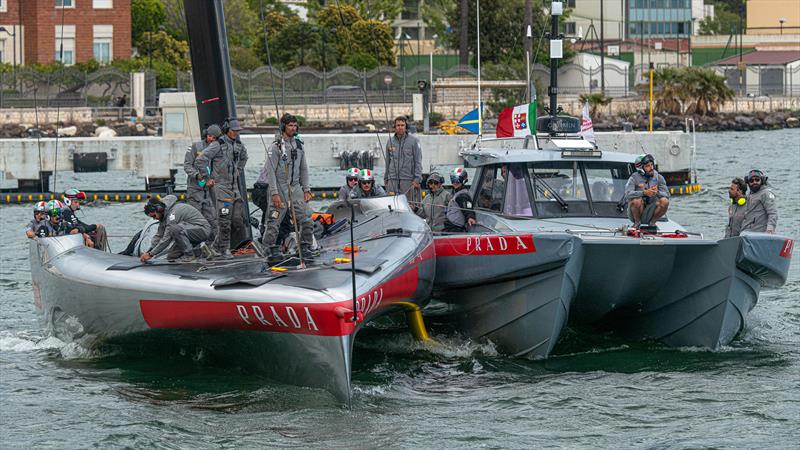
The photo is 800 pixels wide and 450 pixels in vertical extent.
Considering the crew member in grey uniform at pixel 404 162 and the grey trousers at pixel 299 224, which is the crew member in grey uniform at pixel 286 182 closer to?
the grey trousers at pixel 299 224

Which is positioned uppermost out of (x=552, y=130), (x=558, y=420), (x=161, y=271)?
(x=552, y=130)

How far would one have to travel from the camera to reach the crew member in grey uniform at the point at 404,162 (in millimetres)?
19797

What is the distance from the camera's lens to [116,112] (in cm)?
6284

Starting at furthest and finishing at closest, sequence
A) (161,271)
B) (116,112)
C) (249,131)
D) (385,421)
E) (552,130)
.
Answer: (116,112) < (249,131) < (552,130) < (161,271) < (385,421)

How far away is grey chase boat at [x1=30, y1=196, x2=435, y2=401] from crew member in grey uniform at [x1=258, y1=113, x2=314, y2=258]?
0.48 m

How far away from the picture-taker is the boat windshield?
1777 centimetres

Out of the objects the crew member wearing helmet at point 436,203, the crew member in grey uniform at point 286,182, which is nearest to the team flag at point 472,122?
the crew member wearing helmet at point 436,203

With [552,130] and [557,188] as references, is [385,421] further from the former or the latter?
[552,130]

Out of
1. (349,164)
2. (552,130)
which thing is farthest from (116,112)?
(552,130)

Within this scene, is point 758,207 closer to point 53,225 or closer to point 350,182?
point 350,182

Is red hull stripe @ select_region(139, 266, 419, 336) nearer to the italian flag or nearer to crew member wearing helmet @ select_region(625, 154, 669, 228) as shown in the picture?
crew member wearing helmet @ select_region(625, 154, 669, 228)

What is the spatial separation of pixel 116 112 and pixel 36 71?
180 inches

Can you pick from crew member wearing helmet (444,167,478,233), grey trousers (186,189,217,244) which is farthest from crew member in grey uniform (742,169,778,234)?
grey trousers (186,189,217,244)

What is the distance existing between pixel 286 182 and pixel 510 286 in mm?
3087
